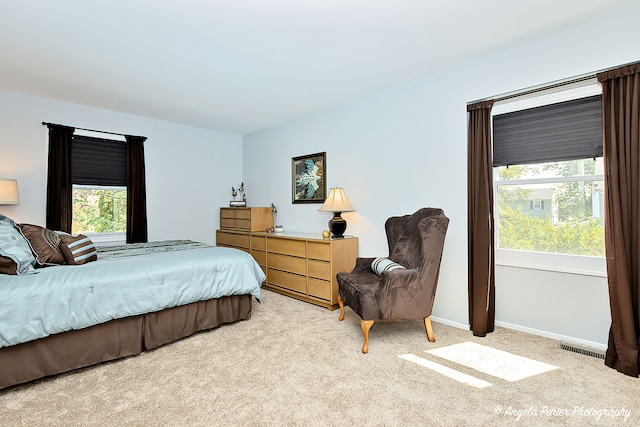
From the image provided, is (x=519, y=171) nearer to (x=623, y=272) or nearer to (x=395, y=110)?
(x=623, y=272)

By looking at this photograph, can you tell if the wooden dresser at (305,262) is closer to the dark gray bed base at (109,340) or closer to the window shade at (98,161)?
the dark gray bed base at (109,340)

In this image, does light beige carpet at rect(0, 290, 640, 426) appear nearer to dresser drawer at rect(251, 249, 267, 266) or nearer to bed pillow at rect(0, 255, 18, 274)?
bed pillow at rect(0, 255, 18, 274)

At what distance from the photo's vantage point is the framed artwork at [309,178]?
4379mm

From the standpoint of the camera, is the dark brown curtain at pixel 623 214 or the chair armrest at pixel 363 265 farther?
the chair armrest at pixel 363 265

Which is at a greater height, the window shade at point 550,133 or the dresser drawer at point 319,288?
the window shade at point 550,133

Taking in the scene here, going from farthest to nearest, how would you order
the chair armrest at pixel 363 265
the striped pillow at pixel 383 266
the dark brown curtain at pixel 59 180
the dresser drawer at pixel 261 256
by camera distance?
the dresser drawer at pixel 261 256, the dark brown curtain at pixel 59 180, the chair armrest at pixel 363 265, the striped pillow at pixel 383 266

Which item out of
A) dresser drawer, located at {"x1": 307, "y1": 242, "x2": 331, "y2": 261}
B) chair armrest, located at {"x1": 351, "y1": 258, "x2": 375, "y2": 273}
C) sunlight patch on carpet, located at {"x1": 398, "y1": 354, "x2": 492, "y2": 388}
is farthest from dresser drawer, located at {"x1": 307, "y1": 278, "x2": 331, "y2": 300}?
sunlight patch on carpet, located at {"x1": 398, "y1": 354, "x2": 492, "y2": 388}

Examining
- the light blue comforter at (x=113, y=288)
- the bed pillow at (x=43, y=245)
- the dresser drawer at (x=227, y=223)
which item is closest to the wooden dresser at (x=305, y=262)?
the dresser drawer at (x=227, y=223)

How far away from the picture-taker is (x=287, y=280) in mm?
4109

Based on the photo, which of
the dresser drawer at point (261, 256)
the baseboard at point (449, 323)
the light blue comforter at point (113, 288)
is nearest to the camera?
the light blue comforter at point (113, 288)

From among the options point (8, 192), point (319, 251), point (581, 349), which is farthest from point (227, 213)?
point (581, 349)

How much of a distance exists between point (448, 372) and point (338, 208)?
6.85 ft

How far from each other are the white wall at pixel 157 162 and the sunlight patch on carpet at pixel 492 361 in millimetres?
4112

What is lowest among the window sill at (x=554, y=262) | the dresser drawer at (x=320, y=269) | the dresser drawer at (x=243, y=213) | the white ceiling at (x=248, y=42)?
the dresser drawer at (x=320, y=269)
